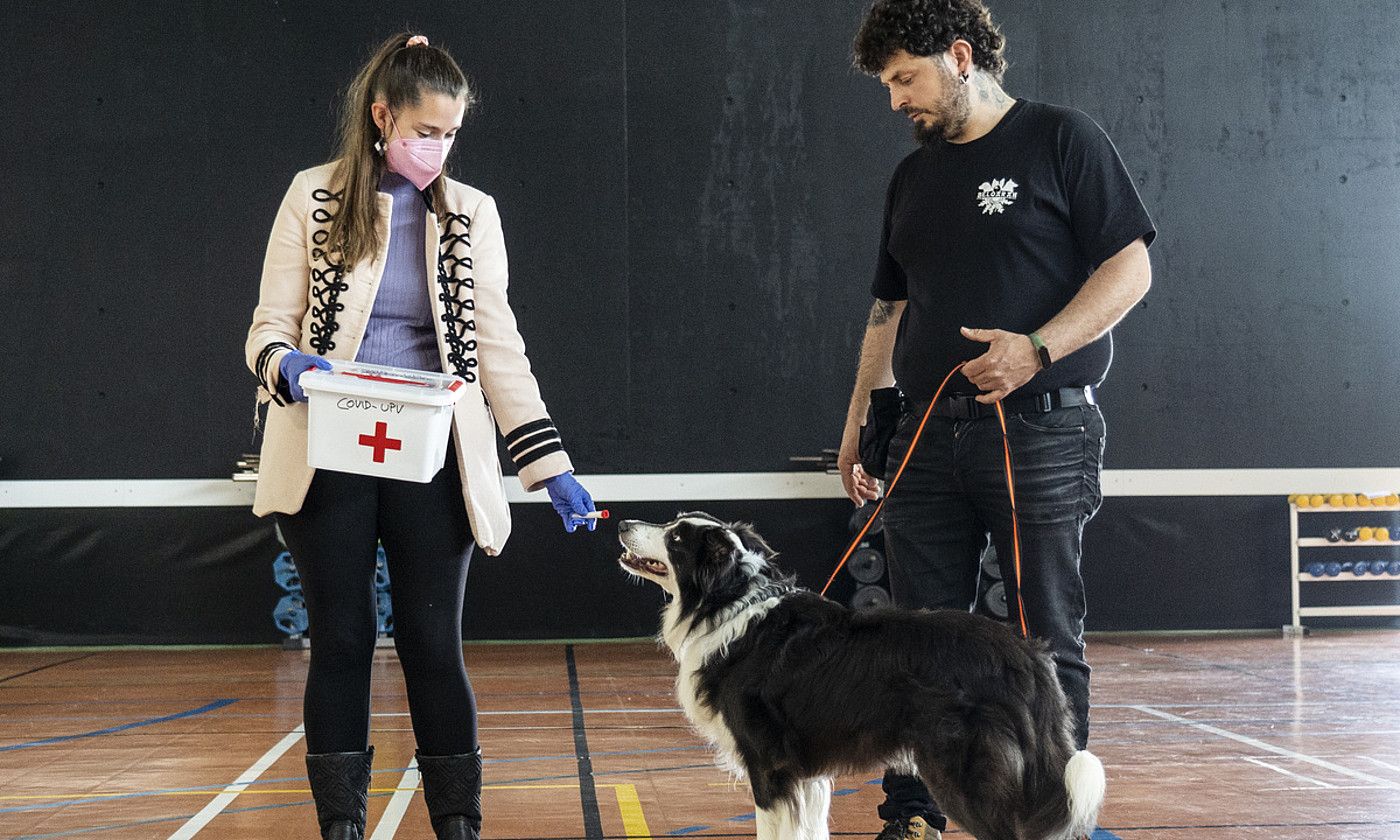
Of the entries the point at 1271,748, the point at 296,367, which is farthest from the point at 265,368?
the point at 1271,748

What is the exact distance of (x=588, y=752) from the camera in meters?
4.22

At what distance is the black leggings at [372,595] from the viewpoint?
88.7 inches

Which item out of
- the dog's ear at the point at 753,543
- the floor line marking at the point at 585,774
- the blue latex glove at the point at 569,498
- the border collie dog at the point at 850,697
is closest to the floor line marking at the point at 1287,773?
the border collie dog at the point at 850,697

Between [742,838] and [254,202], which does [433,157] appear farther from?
[254,202]

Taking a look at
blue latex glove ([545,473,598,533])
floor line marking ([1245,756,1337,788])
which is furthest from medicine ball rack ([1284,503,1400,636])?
blue latex glove ([545,473,598,533])

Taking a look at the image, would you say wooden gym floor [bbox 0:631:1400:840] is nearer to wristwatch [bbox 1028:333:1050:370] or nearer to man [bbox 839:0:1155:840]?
man [bbox 839:0:1155:840]

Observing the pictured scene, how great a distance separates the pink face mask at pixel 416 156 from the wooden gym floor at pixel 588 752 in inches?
65.7

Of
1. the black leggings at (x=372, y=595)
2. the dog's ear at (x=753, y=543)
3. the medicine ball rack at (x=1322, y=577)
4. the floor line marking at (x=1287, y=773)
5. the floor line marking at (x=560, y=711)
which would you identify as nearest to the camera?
the black leggings at (x=372, y=595)

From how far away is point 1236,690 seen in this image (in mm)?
5605

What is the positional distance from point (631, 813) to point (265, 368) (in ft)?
5.52

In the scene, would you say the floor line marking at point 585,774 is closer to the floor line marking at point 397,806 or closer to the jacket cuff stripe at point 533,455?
the floor line marking at point 397,806

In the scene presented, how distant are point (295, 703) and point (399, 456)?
362cm

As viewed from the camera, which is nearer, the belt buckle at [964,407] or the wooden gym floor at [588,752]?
the belt buckle at [964,407]

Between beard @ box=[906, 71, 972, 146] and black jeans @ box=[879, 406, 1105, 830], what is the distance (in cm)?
62
